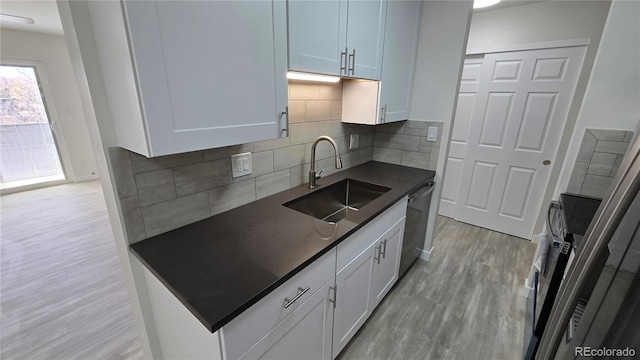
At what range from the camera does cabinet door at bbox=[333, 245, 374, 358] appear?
1.37 meters

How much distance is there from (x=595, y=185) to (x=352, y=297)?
5.86 feet

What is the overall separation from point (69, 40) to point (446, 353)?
2.45 m

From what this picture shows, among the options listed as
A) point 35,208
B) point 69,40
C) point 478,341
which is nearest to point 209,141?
point 69,40

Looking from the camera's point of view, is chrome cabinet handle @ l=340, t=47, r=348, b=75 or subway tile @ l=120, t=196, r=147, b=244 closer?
subway tile @ l=120, t=196, r=147, b=244

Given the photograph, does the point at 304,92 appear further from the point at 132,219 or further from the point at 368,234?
the point at 132,219

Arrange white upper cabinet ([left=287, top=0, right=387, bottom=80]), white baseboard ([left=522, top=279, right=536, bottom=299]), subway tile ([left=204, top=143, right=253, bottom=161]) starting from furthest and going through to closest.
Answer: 1. white baseboard ([left=522, top=279, right=536, bottom=299])
2. subway tile ([left=204, top=143, right=253, bottom=161])
3. white upper cabinet ([left=287, top=0, right=387, bottom=80])

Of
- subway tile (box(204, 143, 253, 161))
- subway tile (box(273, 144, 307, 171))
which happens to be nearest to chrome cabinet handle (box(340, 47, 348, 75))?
subway tile (box(273, 144, 307, 171))

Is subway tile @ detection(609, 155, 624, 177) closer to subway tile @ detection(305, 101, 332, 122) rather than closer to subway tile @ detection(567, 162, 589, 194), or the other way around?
subway tile @ detection(567, 162, 589, 194)

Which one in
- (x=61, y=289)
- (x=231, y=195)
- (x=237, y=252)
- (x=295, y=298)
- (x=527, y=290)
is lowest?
(x=61, y=289)

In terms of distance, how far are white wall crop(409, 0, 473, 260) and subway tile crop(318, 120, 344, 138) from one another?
70 centimetres

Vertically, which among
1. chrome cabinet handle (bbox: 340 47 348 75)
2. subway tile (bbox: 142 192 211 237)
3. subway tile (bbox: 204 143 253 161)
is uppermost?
chrome cabinet handle (bbox: 340 47 348 75)

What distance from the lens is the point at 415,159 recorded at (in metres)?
2.38

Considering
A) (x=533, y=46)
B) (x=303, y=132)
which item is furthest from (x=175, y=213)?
(x=533, y=46)

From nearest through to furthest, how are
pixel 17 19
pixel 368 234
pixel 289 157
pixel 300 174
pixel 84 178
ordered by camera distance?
pixel 368 234, pixel 289 157, pixel 300 174, pixel 17 19, pixel 84 178
